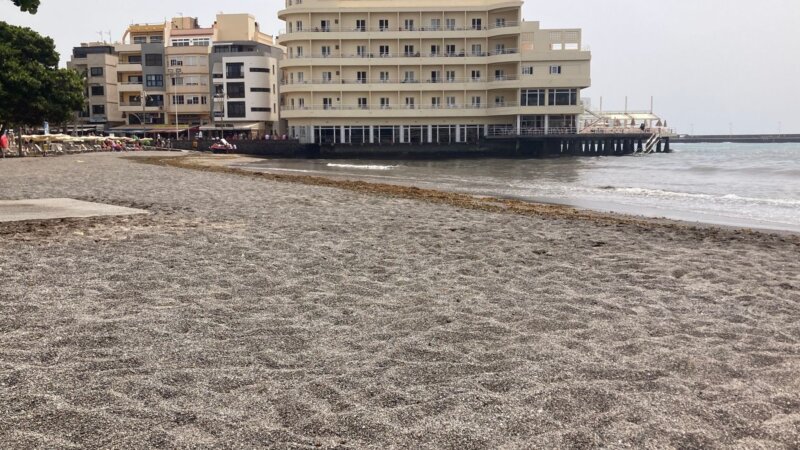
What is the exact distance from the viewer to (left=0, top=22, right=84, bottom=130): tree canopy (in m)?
44.2

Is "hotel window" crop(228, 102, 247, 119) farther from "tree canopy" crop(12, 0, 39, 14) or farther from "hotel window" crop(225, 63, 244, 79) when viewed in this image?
"tree canopy" crop(12, 0, 39, 14)

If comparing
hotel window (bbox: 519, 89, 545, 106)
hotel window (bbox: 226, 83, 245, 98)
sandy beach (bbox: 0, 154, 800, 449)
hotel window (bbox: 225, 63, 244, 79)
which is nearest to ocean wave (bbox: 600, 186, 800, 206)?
sandy beach (bbox: 0, 154, 800, 449)

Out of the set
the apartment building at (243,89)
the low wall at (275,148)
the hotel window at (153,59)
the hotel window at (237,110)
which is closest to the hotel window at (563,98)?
the low wall at (275,148)

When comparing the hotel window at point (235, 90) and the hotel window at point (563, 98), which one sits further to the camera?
the hotel window at point (235, 90)

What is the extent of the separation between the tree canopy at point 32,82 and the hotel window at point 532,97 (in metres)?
43.1

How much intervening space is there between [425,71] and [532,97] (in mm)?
11760

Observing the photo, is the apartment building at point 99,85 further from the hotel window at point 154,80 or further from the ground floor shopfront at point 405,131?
the ground floor shopfront at point 405,131

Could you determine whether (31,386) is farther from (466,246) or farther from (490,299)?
(466,246)

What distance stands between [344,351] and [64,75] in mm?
50216

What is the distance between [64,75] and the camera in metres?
48.3

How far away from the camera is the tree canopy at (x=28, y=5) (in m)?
10.7

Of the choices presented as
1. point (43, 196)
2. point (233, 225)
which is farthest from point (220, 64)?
point (233, 225)

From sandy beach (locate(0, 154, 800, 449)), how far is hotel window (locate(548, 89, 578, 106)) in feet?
212

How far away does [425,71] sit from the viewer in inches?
2921
